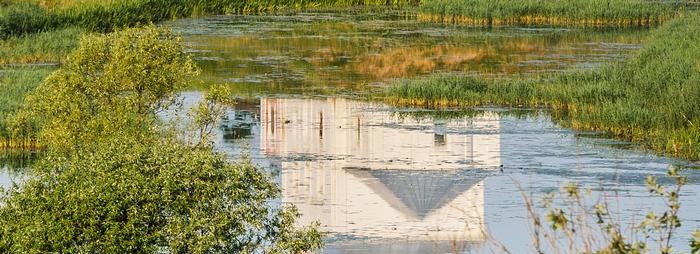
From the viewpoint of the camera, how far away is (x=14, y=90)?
2892cm

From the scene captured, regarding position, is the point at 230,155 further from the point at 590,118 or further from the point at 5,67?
the point at 5,67

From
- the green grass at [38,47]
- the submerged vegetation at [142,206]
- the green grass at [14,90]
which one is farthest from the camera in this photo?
the green grass at [38,47]

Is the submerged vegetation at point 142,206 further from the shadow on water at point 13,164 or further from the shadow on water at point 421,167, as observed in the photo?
the shadow on water at point 13,164

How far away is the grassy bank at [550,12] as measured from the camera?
4722cm

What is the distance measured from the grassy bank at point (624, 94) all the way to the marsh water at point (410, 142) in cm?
51

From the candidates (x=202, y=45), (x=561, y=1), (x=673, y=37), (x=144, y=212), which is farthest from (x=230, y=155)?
(x=561, y=1)

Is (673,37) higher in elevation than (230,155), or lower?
higher

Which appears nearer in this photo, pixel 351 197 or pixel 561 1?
pixel 351 197

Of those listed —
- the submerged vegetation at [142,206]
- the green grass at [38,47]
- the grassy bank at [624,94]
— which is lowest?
the submerged vegetation at [142,206]

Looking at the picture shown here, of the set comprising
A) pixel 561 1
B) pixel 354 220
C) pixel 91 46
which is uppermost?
pixel 561 1

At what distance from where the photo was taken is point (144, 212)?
1379 centimetres

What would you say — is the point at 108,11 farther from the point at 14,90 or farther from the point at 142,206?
the point at 142,206

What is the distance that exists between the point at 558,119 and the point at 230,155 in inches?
264

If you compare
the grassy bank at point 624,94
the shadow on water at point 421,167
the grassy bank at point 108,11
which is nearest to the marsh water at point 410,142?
the shadow on water at point 421,167
